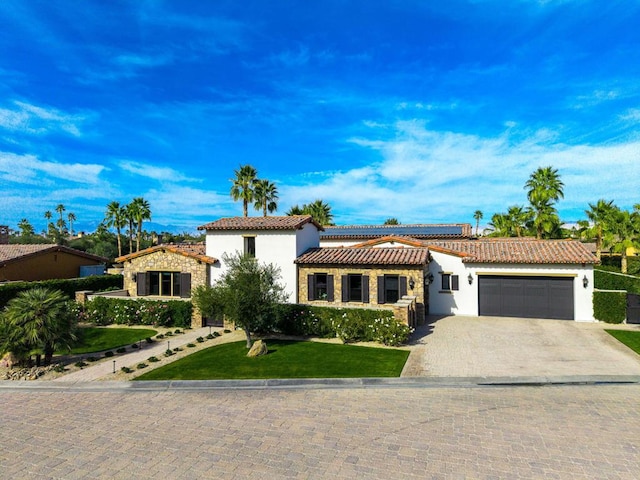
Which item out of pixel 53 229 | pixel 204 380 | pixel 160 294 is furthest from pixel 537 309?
pixel 53 229

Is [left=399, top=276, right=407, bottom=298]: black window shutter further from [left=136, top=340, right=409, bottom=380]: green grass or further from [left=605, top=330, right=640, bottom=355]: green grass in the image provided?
[left=605, top=330, right=640, bottom=355]: green grass

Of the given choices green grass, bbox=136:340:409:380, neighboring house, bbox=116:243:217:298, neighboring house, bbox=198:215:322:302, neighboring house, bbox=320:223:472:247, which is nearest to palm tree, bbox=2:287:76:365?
green grass, bbox=136:340:409:380

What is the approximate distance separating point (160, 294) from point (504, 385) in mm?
21338

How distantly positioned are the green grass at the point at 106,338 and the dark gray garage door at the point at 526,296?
20.9 m

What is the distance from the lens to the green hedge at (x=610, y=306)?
71.3 ft

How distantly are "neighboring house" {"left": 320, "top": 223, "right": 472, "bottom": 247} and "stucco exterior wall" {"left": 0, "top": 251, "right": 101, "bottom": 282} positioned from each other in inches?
998

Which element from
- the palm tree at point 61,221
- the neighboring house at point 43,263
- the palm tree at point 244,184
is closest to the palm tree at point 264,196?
the palm tree at point 244,184

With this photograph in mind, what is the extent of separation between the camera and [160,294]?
25438mm

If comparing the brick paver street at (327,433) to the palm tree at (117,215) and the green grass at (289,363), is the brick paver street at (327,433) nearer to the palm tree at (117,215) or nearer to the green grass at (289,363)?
the green grass at (289,363)

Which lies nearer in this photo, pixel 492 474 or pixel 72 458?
pixel 492 474

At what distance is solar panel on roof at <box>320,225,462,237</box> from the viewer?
37806 mm

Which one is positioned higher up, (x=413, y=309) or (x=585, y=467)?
(x=413, y=309)

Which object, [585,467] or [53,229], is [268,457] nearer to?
[585,467]

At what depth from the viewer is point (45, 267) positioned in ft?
113
